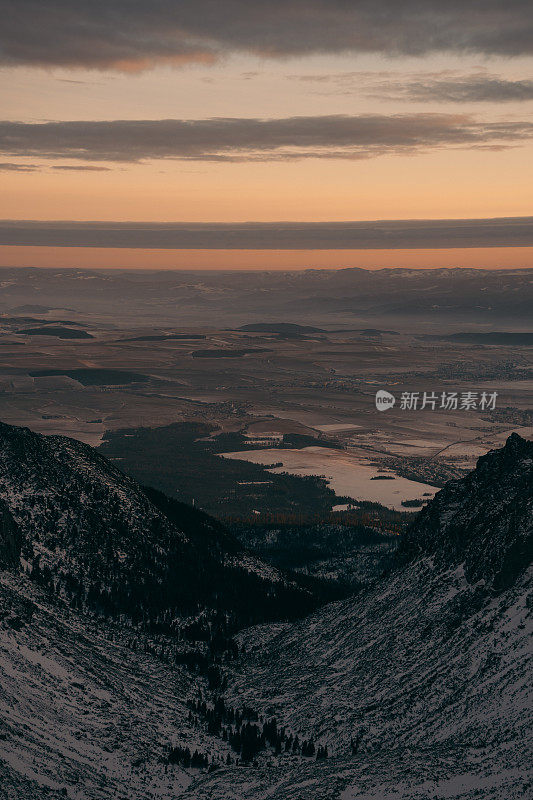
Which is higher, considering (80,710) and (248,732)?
(80,710)

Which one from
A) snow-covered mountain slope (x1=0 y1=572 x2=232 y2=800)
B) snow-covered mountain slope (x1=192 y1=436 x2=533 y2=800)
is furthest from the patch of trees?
snow-covered mountain slope (x1=192 y1=436 x2=533 y2=800)

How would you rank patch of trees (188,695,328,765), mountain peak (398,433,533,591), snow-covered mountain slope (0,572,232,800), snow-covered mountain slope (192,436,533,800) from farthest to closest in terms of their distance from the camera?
1. mountain peak (398,433,533,591)
2. patch of trees (188,695,328,765)
3. snow-covered mountain slope (0,572,232,800)
4. snow-covered mountain slope (192,436,533,800)

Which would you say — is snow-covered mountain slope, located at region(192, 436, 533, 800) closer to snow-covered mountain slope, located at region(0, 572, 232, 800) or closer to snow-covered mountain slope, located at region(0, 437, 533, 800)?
snow-covered mountain slope, located at region(0, 437, 533, 800)

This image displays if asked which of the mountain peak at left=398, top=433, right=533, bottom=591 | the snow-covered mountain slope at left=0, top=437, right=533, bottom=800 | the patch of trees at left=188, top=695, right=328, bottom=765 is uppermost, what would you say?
the mountain peak at left=398, top=433, right=533, bottom=591

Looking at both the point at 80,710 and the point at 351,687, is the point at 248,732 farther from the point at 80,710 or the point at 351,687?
the point at 80,710

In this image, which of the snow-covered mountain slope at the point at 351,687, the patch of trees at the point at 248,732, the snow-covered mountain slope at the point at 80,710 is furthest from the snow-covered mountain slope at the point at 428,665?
the snow-covered mountain slope at the point at 80,710

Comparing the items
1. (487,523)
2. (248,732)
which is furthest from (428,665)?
(487,523)

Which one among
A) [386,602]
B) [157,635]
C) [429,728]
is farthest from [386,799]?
[157,635]

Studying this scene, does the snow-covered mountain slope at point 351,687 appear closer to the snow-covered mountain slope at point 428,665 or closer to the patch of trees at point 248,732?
the snow-covered mountain slope at point 428,665
